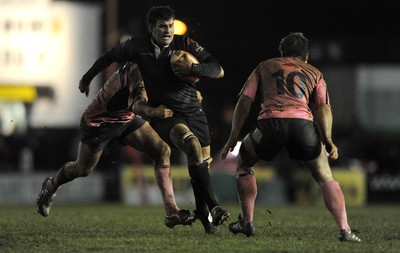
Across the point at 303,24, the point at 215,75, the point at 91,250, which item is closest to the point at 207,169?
the point at 215,75

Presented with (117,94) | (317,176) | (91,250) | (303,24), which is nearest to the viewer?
(91,250)

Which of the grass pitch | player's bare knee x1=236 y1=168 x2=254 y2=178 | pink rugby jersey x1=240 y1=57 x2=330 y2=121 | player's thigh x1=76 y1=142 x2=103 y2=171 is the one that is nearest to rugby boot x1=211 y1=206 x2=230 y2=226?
the grass pitch

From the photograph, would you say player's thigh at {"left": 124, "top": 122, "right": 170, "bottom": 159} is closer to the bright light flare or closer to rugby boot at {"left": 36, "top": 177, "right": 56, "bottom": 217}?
rugby boot at {"left": 36, "top": 177, "right": 56, "bottom": 217}

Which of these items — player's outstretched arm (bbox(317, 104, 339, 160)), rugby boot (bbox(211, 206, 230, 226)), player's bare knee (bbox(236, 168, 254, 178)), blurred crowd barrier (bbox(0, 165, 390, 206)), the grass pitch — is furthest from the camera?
blurred crowd barrier (bbox(0, 165, 390, 206))

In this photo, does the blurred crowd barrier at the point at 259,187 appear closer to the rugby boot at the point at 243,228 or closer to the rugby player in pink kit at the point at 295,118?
the rugby boot at the point at 243,228

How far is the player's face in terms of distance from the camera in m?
10.1

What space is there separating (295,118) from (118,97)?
7.96 ft

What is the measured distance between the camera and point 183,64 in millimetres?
9977

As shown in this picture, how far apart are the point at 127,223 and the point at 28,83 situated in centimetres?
1475

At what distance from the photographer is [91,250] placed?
342 inches

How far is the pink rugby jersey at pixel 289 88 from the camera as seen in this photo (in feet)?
31.1

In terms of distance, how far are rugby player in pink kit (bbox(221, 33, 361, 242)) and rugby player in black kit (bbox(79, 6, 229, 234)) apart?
1.86 ft

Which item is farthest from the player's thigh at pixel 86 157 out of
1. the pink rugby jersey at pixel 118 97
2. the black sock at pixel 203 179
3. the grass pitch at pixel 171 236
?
the black sock at pixel 203 179

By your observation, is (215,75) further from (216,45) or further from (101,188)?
(216,45)
